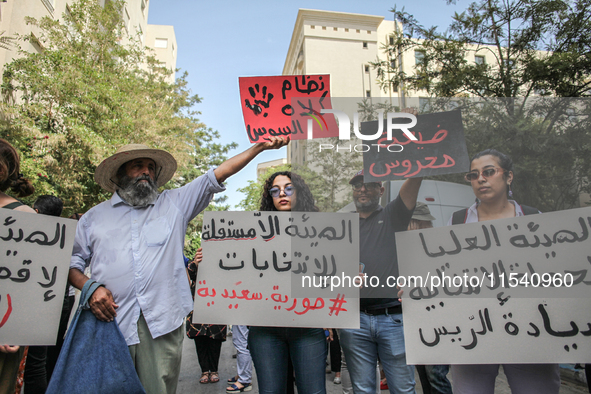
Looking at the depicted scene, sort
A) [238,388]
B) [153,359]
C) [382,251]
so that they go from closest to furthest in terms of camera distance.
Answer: [153,359], [382,251], [238,388]

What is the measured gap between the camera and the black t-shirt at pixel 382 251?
2266 mm

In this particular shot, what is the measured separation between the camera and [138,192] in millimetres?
2156

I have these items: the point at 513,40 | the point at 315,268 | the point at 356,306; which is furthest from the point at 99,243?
the point at 513,40

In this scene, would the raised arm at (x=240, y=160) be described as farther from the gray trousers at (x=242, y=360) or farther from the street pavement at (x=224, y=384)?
the street pavement at (x=224, y=384)

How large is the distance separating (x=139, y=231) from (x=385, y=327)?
1580mm

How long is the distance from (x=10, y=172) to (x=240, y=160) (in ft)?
4.51

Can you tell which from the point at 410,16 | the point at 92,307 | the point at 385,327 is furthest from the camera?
the point at 410,16

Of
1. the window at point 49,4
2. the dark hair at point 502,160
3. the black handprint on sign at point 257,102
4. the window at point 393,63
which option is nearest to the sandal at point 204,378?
the black handprint on sign at point 257,102

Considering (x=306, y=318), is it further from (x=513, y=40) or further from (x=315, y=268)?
(x=513, y=40)

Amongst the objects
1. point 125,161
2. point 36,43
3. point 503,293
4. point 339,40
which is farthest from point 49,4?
point 339,40

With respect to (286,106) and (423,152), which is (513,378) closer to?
(423,152)

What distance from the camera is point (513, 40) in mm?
6301

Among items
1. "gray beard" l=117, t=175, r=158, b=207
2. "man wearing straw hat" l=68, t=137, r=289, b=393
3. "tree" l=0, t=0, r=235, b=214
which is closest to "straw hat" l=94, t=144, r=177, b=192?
"man wearing straw hat" l=68, t=137, r=289, b=393

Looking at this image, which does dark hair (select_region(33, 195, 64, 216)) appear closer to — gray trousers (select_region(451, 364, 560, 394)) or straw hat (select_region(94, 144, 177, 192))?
straw hat (select_region(94, 144, 177, 192))
